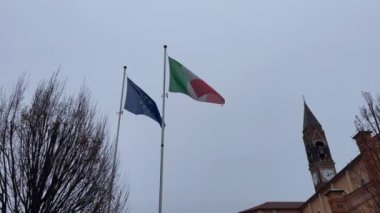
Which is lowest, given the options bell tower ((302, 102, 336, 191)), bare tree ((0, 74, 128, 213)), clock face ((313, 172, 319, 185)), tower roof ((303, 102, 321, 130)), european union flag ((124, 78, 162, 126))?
bare tree ((0, 74, 128, 213))

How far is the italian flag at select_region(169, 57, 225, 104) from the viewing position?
526 inches

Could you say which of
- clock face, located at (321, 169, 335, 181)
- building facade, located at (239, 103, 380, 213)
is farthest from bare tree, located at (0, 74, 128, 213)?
clock face, located at (321, 169, 335, 181)

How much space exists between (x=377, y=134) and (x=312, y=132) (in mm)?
52272

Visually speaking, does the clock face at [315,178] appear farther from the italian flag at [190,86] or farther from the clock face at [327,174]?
the italian flag at [190,86]

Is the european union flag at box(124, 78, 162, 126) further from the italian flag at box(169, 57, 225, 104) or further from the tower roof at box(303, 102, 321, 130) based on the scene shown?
the tower roof at box(303, 102, 321, 130)

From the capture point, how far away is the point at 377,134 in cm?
1428

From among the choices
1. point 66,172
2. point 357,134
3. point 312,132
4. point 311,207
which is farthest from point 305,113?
point 66,172

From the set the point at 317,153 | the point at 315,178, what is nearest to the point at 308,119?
the point at 317,153

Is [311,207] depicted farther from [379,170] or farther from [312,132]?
[379,170]

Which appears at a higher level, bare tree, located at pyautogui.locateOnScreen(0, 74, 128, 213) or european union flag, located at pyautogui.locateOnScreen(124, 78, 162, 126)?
european union flag, located at pyautogui.locateOnScreen(124, 78, 162, 126)

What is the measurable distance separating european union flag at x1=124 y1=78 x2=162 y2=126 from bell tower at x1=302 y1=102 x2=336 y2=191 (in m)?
53.4

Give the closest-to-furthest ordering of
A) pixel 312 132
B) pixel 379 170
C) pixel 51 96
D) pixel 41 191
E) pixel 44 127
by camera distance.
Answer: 1. pixel 41 191
2. pixel 44 127
3. pixel 51 96
4. pixel 379 170
5. pixel 312 132

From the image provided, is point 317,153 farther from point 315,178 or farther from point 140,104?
point 140,104

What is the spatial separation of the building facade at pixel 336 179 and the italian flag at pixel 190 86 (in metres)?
6.59
